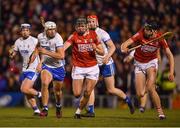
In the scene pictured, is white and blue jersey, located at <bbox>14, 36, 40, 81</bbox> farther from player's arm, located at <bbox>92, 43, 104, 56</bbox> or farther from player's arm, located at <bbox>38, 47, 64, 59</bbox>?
player's arm, located at <bbox>92, 43, 104, 56</bbox>

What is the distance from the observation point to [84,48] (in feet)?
58.4

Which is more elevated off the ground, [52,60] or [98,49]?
[98,49]

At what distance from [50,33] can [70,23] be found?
11.2 meters

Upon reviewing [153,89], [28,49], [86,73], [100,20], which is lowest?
[153,89]

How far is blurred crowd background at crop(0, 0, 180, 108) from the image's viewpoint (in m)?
27.2

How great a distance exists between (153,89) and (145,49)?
54.5 inches

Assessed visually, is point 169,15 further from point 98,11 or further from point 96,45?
point 96,45

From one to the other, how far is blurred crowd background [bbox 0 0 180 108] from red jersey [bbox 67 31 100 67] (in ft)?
27.0

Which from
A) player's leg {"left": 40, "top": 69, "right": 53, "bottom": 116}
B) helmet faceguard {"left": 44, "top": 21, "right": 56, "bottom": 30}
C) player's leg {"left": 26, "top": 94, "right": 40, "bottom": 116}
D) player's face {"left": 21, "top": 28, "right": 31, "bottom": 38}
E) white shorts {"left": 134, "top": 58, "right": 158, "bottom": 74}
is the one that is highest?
helmet faceguard {"left": 44, "top": 21, "right": 56, "bottom": 30}

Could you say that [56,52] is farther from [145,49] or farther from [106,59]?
[145,49]

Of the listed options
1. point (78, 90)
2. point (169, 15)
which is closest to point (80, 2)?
point (169, 15)

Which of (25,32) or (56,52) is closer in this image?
(56,52)

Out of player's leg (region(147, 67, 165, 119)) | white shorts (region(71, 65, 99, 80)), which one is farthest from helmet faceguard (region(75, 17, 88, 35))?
player's leg (region(147, 67, 165, 119))

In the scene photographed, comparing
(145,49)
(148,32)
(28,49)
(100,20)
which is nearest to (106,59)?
(148,32)
